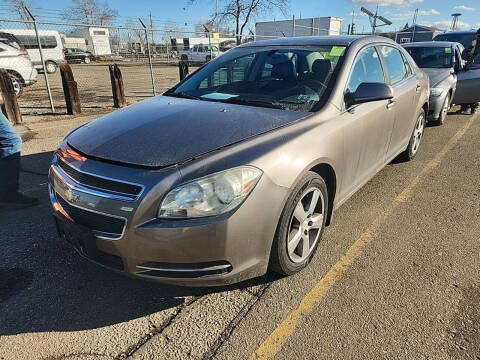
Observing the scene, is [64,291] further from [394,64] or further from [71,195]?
[394,64]

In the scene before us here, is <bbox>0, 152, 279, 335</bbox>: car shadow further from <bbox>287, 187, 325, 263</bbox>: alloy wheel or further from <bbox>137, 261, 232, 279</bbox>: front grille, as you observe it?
<bbox>137, 261, 232, 279</bbox>: front grille

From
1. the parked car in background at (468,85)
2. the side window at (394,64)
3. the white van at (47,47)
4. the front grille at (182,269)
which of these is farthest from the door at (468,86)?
the white van at (47,47)

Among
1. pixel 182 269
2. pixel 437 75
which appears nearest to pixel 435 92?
pixel 437 75

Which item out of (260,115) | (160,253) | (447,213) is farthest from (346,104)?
(160,253)

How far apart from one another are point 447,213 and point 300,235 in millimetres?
1923

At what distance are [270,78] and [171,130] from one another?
4.18ft

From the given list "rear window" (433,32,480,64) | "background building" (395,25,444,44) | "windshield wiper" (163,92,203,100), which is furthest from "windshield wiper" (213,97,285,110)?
"background building" (395,25,444,44)

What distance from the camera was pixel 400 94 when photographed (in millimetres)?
3986

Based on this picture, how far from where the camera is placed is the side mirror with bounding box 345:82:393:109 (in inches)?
116

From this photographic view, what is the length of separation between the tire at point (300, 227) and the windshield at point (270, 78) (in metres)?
0.66

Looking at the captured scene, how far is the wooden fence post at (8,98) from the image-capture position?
7.10 meters

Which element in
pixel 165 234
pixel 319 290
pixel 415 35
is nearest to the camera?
pixel 165 234

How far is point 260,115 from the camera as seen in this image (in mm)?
2660

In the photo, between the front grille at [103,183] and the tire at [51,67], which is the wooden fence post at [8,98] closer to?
the front grille at [103,183]
